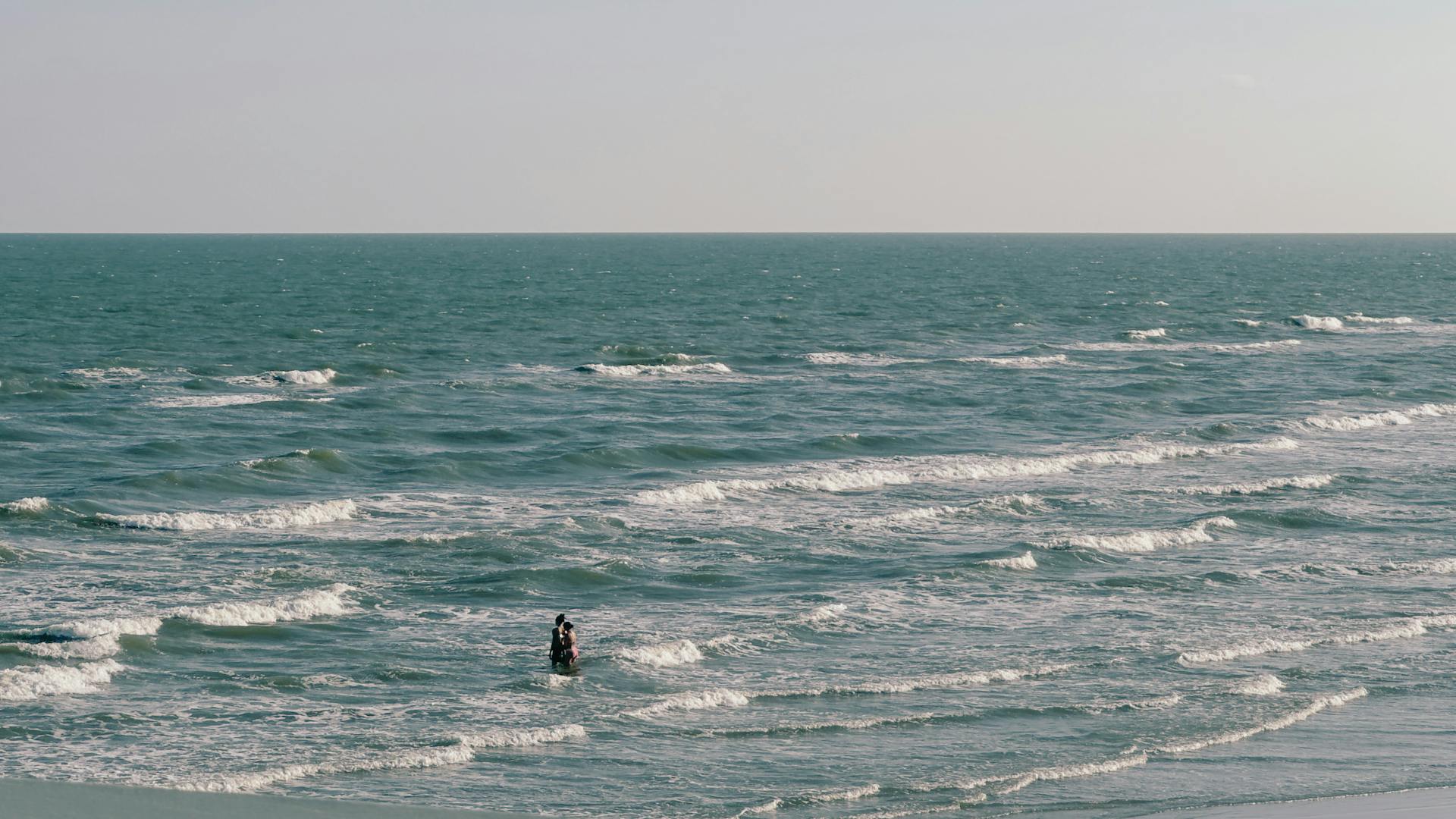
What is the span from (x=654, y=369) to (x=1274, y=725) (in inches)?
1798

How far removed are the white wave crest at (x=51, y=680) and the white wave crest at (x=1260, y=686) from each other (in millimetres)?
16756

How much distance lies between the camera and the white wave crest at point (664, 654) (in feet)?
80.0

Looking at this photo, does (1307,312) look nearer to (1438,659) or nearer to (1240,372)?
(1240,372)

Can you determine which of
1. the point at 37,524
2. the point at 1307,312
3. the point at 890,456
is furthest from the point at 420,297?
the point at 37,524

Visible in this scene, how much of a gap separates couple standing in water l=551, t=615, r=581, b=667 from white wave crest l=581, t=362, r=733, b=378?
129 feet

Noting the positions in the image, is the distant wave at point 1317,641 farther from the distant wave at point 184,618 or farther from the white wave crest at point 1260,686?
the distant wave at point 184,618

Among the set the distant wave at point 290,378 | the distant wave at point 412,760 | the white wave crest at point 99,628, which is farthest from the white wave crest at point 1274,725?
the distant wave at point 290,378

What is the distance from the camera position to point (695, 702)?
878 inches

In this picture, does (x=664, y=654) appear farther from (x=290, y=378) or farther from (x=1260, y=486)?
(x=290, y=378)

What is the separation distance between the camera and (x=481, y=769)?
63.5ft

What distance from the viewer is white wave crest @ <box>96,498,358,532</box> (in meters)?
33.5

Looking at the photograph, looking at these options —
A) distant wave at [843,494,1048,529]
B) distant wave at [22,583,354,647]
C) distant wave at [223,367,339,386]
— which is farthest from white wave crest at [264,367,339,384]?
distant wave at [22,583,354,647]

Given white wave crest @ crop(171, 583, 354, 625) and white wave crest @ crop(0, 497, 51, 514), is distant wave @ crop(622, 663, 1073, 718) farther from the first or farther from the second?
white wave crest @ crop(0, 497, 51, 514)

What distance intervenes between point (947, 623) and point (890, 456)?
1768 cm
